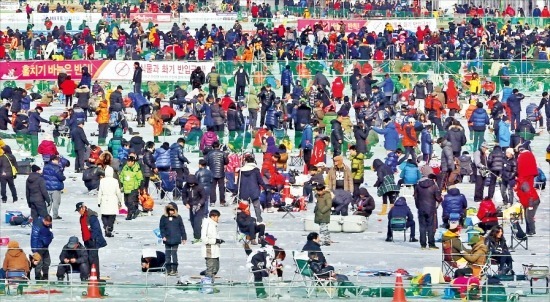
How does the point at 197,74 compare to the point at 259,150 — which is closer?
the point at 259,150

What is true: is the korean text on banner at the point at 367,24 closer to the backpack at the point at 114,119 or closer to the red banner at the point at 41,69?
the red banner at the point at 41,69

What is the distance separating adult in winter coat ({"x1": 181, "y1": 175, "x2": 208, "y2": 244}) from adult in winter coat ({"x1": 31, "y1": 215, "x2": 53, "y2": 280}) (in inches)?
125

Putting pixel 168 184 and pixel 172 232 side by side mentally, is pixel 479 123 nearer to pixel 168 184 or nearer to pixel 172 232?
pixel 168 184

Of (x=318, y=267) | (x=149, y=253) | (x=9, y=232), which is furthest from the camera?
(x=9, y=232)

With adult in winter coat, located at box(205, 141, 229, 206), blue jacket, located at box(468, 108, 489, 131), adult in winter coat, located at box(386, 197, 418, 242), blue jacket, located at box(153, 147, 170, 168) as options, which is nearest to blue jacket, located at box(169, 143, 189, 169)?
blue jacket, located at box(153, 147, 170, 168)

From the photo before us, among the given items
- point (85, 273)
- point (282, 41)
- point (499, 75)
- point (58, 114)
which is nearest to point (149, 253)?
point (85, 273)

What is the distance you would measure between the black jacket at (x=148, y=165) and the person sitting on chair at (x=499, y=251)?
8382 mm

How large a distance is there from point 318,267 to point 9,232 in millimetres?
7293

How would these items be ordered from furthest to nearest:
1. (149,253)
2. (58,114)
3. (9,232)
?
(58,114)
(9,232)
(149,253)

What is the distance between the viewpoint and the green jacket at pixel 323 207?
32094 mm

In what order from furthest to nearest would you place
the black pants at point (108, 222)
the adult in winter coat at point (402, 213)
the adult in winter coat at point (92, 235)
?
the black pants at point (108, 222)
the adult in winter coat at point (402, 213)
the adult in winter coat at point (92, 235)

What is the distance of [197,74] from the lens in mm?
51562

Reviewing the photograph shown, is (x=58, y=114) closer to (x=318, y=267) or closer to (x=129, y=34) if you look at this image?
(x=129, y=34)

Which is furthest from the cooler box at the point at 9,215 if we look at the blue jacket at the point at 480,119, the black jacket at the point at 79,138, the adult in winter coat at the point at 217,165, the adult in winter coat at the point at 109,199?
the blue jacket at the point at 480,119
